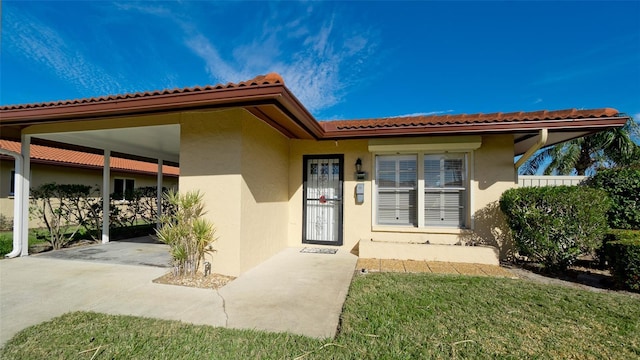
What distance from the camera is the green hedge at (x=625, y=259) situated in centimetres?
468

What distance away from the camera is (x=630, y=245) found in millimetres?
4684

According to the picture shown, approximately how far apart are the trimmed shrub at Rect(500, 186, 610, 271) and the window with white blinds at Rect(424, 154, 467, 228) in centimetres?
148

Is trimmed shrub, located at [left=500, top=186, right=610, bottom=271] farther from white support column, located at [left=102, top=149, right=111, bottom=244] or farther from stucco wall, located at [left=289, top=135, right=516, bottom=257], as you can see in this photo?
white support column, located at [left=102, top=149, right=111, bottom=244]

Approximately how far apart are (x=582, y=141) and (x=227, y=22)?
17701mm

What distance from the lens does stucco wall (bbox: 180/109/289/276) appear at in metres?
5.47

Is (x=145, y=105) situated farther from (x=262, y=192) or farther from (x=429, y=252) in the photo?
(x=429, y=252)

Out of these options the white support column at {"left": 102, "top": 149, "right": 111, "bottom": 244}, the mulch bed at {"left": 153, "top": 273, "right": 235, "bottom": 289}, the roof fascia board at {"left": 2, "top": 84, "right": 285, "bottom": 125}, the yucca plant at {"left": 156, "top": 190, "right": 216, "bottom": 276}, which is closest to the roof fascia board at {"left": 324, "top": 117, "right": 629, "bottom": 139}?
the roof fascia board at {"left": 2, "top": 84, "right": 285, "bottom": 125}

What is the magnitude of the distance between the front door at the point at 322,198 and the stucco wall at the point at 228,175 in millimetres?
2224

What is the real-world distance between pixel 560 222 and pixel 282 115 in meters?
5.92

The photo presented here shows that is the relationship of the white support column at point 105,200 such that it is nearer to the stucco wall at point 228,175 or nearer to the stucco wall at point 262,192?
the stucco wall at point 228,175

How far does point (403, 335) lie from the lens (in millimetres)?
3271

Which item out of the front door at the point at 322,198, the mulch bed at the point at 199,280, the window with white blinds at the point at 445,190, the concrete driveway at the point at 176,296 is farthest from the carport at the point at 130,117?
the window with white blinds at the point at 445,190

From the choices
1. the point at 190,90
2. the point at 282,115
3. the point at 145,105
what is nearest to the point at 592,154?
the point at 282,115

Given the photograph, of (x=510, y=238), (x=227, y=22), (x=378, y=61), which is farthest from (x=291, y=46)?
(x=510, y=238)
